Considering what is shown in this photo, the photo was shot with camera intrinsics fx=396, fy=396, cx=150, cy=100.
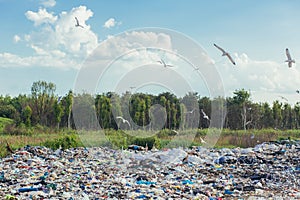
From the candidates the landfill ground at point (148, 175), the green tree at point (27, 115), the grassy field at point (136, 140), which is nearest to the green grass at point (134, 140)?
the grassy field at point (136, 140)

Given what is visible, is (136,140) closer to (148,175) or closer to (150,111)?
(150,111)

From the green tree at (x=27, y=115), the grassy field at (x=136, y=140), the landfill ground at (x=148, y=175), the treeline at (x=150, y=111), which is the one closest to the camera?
the landfill ground at (x=148, y=175)

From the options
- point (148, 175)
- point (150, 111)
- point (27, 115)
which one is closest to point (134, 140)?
point (150, 111)

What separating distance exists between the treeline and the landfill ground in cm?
253

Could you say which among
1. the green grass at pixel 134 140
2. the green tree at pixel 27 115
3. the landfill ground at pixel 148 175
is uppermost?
the green tree at pixel 27 115

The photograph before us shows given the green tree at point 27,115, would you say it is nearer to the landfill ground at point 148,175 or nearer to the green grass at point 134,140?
the green grass at point 134,140

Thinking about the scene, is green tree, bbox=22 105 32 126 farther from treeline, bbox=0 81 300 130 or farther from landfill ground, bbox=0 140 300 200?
landfill ground, bbox=0 140 300 200

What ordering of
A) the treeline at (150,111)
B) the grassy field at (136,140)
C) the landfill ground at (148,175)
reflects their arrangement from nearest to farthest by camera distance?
the landfill ground at (148,175) < the grassy field at (136,140) < the treeline at (150,111)

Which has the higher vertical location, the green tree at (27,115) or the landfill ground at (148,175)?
the green tree at (27,115)

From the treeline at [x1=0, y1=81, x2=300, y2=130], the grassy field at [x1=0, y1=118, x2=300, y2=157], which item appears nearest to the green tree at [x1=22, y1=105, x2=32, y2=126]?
the treeline at [x1=0, y1=81, x2=300, y2=130]

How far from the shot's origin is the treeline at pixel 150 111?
11812 mm

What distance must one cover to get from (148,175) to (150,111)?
23.4 ft

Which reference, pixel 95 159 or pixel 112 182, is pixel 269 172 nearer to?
pixel 112 182

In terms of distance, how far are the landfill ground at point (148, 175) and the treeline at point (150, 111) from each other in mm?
2526
